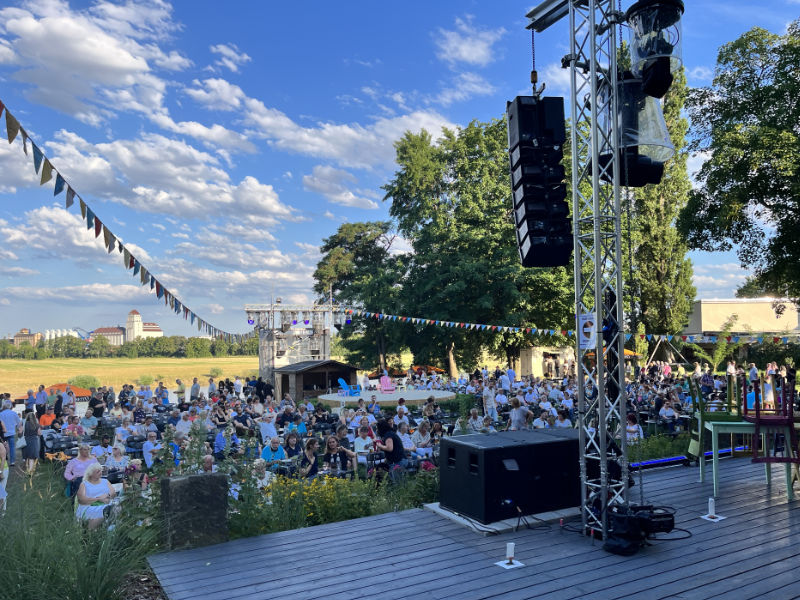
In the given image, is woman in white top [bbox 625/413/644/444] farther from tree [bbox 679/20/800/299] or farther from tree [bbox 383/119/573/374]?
tree [bbox 383/119/573/374]

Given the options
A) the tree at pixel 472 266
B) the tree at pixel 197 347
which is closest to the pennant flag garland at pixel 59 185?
the tree at pixel 472 266

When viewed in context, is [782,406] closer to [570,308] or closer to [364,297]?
[570,308]

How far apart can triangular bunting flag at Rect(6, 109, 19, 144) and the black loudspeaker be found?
5799mm

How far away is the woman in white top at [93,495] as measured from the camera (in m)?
6.26

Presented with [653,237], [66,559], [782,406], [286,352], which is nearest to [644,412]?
[782,406]

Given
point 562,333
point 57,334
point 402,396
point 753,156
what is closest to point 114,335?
point 57,334

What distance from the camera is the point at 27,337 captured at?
92062 mm

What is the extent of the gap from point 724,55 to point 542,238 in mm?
16640

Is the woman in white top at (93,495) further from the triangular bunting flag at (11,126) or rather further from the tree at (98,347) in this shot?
the tree at (98,347)

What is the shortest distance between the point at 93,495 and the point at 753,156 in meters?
18.0

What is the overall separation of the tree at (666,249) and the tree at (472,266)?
5.50 metres

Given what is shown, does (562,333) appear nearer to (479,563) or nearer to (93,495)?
(479,563)

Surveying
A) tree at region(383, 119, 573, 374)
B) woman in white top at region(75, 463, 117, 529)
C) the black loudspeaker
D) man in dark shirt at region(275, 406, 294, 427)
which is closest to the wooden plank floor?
the black loudspeaker

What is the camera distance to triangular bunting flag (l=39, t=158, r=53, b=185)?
24.4ft
